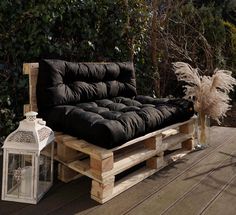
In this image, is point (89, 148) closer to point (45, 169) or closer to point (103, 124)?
point (103, 124)

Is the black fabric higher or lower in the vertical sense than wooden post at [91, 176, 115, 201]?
higher

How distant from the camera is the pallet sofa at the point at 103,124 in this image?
1672mm

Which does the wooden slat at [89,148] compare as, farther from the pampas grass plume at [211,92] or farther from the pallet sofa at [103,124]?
the pampas grass plume at [211,92]

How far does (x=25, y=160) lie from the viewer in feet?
5.44

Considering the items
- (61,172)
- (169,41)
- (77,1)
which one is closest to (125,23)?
(77,1)

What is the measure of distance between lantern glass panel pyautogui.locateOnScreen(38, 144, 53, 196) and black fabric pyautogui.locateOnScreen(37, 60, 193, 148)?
199mm

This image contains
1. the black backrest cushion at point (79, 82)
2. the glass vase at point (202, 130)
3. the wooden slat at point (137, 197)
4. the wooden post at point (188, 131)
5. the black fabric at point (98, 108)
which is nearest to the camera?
the wooden slat at point (137, 197)

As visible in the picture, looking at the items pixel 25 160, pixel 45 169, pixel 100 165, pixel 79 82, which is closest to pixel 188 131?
pixel 79 82

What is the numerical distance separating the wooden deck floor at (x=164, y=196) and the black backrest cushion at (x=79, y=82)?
0.62 metres

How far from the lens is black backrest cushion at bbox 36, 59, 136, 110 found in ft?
6.74

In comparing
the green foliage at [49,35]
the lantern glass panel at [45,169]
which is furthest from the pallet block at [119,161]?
the green foliage at [49,35]

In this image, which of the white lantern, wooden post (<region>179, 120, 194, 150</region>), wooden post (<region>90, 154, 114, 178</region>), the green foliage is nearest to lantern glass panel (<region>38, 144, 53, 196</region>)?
the white lantern

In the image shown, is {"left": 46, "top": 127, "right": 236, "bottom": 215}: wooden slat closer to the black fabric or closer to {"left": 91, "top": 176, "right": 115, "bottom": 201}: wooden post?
{"left": 91, "top": 176, "right": 115, "bottom": 201}: wooden post

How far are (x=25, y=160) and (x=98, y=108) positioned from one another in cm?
67
